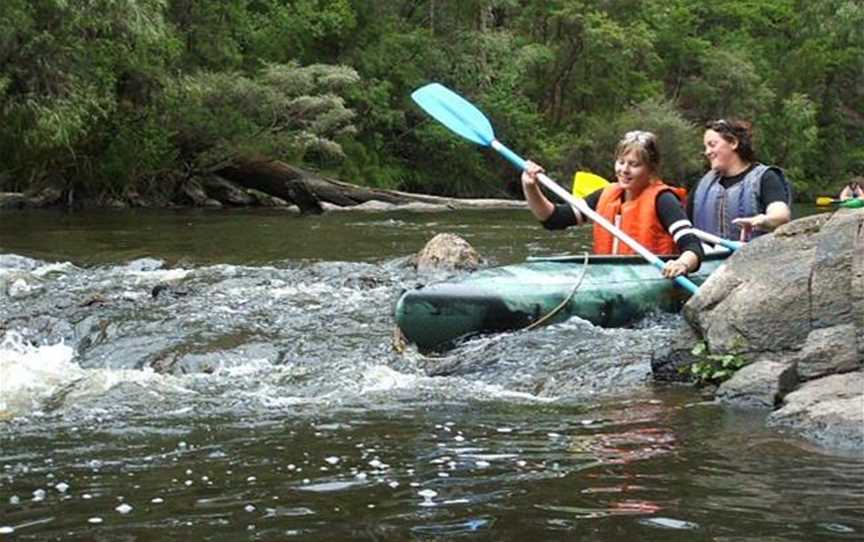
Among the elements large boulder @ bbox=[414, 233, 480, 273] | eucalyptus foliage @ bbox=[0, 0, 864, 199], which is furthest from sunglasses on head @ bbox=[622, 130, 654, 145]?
eucalyptus foliage @ bbox=[0, 0, 864, 199]

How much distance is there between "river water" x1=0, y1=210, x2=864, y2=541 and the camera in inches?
115

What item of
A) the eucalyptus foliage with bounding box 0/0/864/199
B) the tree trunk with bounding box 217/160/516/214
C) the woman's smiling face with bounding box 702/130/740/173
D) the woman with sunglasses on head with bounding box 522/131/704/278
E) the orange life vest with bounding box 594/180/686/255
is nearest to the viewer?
the woman with sunglasses on head with bounding box 522/131/704/278


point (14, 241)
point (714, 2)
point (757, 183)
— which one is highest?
point (714, 2)

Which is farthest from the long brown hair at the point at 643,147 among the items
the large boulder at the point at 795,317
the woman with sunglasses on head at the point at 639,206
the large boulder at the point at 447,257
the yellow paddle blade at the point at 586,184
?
the large boulder at the point at 447,257

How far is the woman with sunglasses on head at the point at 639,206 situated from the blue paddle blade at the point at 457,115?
1265 mm

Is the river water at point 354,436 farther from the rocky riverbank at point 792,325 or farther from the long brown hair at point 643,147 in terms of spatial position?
the long brown hair at point 643,147

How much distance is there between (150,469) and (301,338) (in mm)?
2939

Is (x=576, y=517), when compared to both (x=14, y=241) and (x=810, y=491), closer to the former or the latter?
(x=810, y=491)

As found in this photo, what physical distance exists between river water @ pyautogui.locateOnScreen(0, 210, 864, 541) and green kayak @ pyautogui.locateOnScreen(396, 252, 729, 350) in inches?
4.9

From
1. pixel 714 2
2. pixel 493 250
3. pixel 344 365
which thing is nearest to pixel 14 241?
pixel 493 250

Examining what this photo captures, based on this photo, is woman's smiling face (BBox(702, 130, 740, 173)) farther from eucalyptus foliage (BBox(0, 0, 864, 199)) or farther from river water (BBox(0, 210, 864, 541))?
eucalyptus foliage (BBox(0, 0, 864, 199))

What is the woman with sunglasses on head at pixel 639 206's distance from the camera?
6.13 metres

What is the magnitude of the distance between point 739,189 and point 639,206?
673mm

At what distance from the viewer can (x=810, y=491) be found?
3.13m
